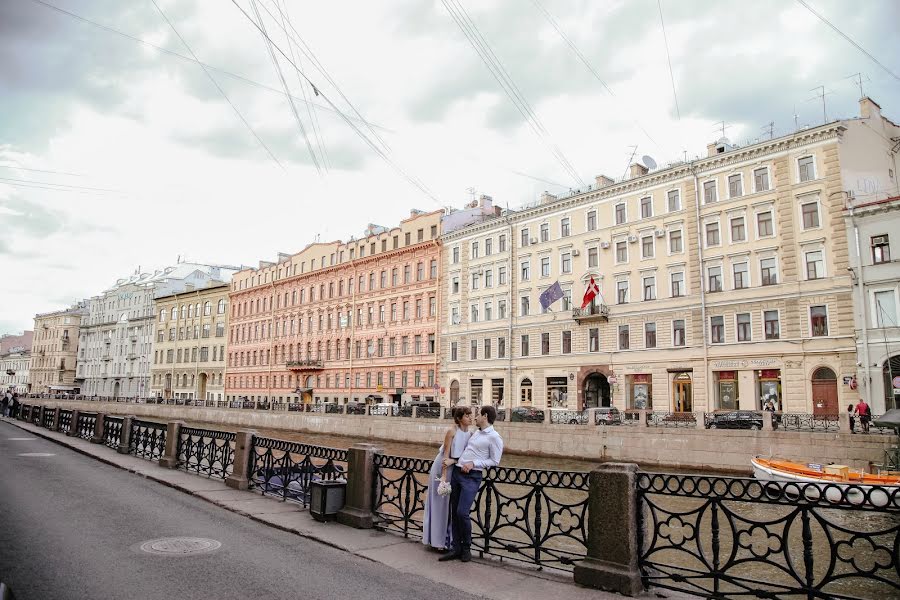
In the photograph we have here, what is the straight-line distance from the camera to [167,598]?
5469mm

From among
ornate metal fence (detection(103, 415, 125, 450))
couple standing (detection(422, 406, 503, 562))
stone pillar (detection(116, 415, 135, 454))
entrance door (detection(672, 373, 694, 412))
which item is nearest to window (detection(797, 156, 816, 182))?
entrance door (detection(672, 373, 694, 412))

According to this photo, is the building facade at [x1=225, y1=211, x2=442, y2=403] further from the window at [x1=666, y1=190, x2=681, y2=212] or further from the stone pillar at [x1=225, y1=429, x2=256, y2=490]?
the stone pillar at [x1=225, y1=429, x2=256, y2=490]

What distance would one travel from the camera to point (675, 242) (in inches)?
1427

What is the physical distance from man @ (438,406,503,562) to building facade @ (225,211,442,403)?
3972cm

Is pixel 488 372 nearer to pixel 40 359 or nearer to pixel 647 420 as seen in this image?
pixel 647 420

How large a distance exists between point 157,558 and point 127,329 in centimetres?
9320

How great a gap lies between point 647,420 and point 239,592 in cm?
2440

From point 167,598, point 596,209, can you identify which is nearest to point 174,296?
point 596,209

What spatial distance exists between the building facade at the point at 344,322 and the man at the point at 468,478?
39.7 m

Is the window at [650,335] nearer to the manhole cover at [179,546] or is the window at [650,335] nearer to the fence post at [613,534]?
the fence post at [613,534]

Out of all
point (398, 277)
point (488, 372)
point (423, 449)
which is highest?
point (398, 277)

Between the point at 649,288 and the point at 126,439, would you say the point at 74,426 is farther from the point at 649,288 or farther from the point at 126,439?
the point at 649,288

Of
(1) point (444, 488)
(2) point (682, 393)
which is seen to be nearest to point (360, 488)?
(1) point (444, 488)

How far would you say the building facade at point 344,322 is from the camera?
51125 millimetres
